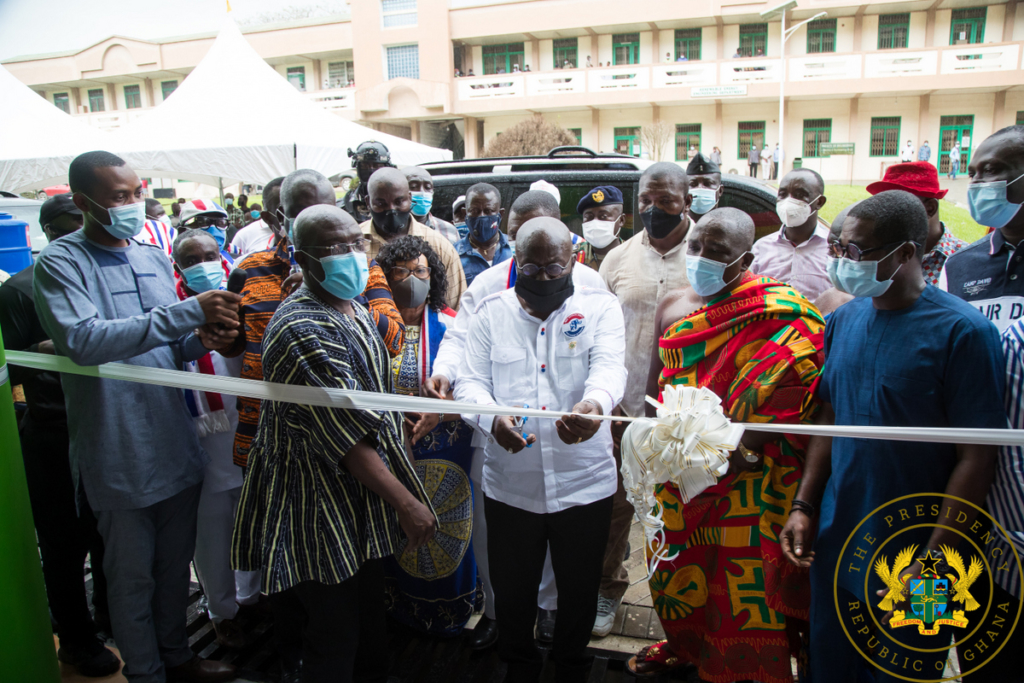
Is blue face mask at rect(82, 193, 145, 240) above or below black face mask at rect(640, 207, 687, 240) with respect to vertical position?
above

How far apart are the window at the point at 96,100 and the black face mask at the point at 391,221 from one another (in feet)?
18.8

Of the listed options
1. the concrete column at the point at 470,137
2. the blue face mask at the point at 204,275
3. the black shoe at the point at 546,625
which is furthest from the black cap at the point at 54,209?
the concrete column at the point at 470,137

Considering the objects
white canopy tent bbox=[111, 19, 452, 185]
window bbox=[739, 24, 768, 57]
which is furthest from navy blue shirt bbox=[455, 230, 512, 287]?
window bbox=[739, 24, 768, 57]

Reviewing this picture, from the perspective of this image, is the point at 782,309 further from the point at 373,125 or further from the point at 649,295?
the point at 373,125

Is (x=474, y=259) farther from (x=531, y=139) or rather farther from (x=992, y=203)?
(x=531, y=139)

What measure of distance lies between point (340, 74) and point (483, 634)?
69.3 ft

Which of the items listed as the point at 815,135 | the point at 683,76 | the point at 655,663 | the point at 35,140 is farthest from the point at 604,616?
the point at 815,135

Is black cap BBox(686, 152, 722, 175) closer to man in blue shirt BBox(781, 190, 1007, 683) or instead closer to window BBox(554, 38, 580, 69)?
man in blue shirt BBox(781, 190, 1007, 683)

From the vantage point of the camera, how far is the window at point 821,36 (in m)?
21.0

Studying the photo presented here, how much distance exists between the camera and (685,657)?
2.42 metres

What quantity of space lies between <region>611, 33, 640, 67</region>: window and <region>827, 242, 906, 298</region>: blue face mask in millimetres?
25674

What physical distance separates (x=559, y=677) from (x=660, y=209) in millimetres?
2132

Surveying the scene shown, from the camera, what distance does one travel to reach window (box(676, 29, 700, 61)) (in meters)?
24.3

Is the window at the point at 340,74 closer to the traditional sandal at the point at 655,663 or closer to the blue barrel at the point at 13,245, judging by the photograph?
the blue barrel at the point at 13,245
